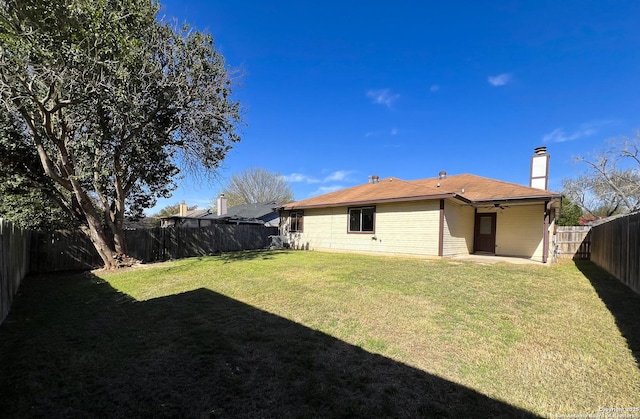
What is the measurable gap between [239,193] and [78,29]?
33791 mm

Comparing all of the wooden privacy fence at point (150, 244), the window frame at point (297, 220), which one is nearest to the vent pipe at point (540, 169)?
the window frame at point (297, 220)

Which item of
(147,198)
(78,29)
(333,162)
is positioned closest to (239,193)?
(333,162)

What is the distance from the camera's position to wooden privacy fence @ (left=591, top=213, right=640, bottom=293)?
20.0ft

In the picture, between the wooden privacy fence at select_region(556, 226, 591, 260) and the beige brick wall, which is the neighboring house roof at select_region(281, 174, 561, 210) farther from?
the wooden privacy fence at select_region(556, 226, 591, 260)

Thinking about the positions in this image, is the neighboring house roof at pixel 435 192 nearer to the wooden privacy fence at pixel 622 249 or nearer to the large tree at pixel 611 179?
the wooden privacy fence at pixel 622 249

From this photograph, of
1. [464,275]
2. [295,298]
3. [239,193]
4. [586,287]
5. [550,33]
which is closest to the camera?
[295,298]

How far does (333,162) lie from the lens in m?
27.3

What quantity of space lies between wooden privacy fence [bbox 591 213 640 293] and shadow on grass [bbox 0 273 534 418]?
6.17m

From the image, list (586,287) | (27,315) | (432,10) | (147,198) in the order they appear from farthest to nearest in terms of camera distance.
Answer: (147,198)
(432,10)
(586,287)
(27,315)

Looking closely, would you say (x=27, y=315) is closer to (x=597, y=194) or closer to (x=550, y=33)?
(x=550, y=33)

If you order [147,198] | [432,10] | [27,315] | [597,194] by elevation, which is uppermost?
[432,10]

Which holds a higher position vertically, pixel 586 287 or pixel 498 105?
pixel 498 105

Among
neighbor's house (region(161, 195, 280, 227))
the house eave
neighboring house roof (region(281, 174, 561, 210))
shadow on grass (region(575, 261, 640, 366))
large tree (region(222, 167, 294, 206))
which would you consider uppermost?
large tree (region(222, 167, 294, 206))

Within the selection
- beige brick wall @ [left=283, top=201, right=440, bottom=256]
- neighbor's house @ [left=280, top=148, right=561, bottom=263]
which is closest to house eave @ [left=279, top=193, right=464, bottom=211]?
neighbor's house @ [left=280, top=148, right=561, bottom=263]
